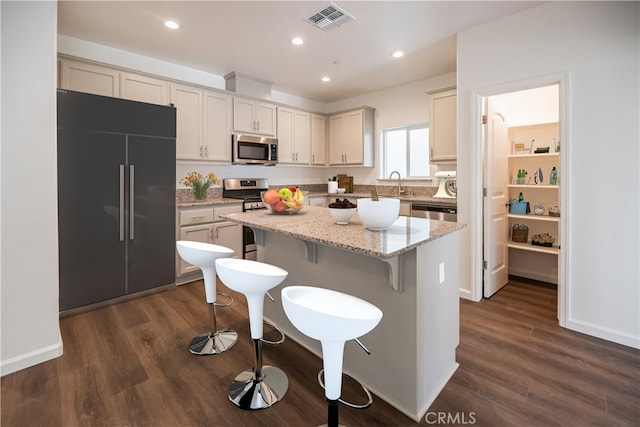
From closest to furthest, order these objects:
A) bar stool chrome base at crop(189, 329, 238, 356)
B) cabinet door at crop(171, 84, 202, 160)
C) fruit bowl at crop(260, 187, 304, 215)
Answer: bar stool chrome base at crop(189, 329, 238, 356), fruit bowl at crop(260, 187, 304, 215), cabinet door at crop(171, 84, 202, 160)

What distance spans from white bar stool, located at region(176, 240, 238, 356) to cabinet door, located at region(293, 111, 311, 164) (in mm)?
3244

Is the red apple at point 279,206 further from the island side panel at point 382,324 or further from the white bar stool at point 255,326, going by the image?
the white bar stool at point 255,326

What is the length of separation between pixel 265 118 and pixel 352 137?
149 cm

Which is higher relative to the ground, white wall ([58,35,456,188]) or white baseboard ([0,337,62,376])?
white wall ([58,35,456,188])

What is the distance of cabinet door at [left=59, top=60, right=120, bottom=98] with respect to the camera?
2.99 metres

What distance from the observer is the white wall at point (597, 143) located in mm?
2221

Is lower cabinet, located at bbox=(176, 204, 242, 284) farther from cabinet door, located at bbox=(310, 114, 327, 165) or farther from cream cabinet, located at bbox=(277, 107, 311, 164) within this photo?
cabinet door, located at bbox=(310, 114, 327, 165)

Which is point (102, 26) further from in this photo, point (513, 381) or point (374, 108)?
point (513, 381)

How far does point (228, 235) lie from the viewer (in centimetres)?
390

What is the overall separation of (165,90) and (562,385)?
4438mm

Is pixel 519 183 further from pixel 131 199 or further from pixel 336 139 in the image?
pixel 131 199

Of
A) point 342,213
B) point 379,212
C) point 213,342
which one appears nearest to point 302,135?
point 342,213

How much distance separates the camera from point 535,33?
2.60 meters

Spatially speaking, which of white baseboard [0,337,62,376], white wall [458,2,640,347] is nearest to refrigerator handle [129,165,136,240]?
white baseboard [0,337,62,376]
